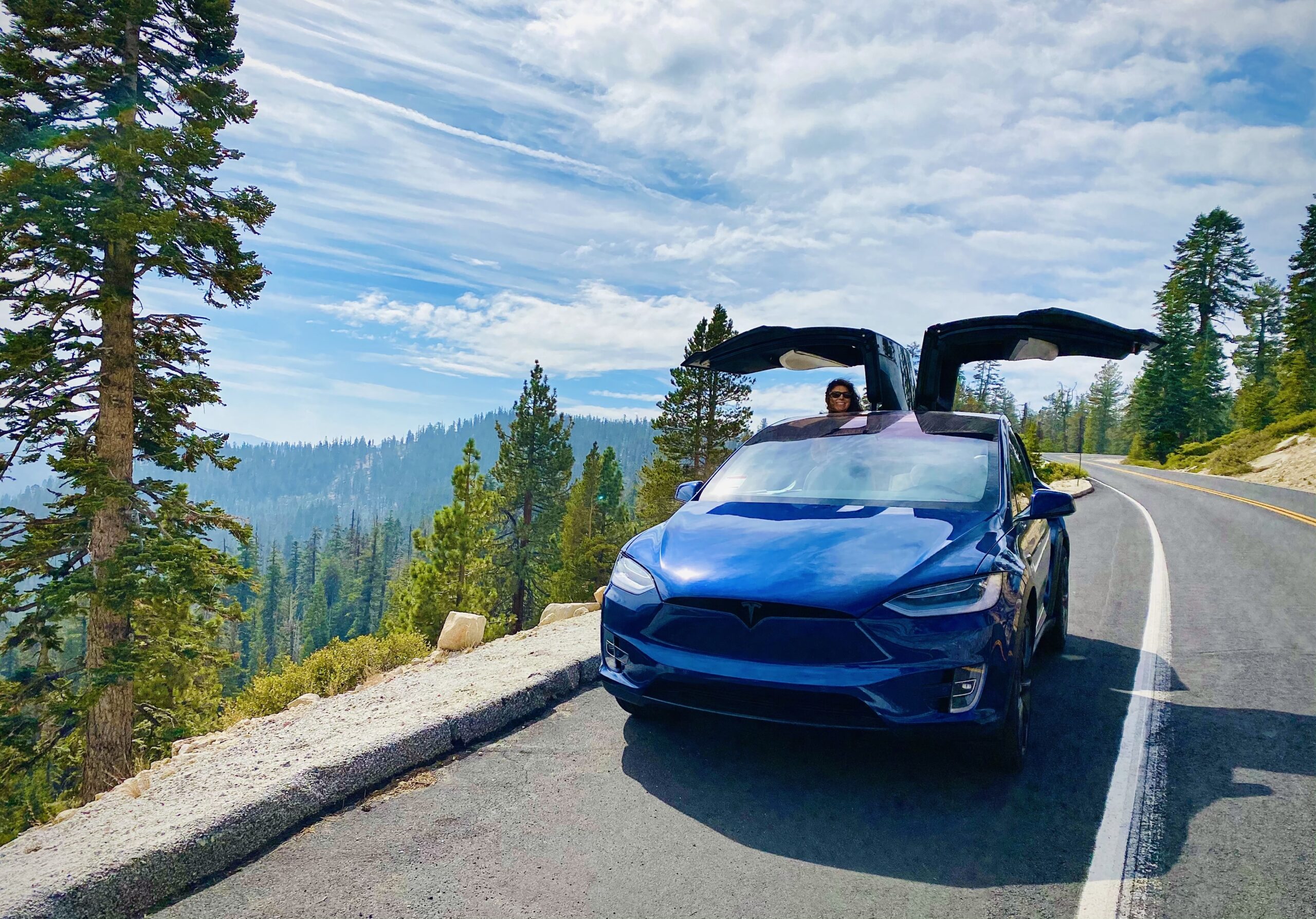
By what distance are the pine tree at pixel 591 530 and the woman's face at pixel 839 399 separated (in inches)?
1041

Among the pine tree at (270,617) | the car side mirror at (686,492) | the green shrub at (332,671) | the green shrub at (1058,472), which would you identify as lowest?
the pine tree at (270,617)

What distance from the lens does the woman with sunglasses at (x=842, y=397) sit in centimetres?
597

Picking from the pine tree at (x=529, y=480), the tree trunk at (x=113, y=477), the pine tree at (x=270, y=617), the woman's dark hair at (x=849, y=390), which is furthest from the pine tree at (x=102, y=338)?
the pine tree at (x=270, y=617)

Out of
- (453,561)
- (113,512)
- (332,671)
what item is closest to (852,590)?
(332,671)

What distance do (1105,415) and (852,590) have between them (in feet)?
371

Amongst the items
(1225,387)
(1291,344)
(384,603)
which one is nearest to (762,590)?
(1291,344)

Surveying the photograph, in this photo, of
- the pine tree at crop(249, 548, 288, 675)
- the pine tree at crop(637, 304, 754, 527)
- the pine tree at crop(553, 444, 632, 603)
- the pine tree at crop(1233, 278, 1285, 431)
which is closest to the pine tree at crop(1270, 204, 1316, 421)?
the pine tree at crop(1233, 278, 1285, 431)

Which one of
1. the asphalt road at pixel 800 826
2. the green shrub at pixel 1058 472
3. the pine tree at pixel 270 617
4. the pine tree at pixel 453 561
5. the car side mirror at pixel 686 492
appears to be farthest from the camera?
the pine tree at pixel 270 617

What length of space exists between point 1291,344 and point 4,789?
6149cm

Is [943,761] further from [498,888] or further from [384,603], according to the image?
[384,603]

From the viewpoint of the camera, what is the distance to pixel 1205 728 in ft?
12.8

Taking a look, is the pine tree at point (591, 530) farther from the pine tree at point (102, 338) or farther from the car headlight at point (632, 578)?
the car headlight at point (632, 578)

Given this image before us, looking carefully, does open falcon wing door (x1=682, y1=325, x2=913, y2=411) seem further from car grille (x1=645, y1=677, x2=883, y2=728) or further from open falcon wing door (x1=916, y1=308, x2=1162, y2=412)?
car grille (x1=645, y1=677, x2=883, y2=728)

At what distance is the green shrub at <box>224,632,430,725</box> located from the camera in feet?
26.0
